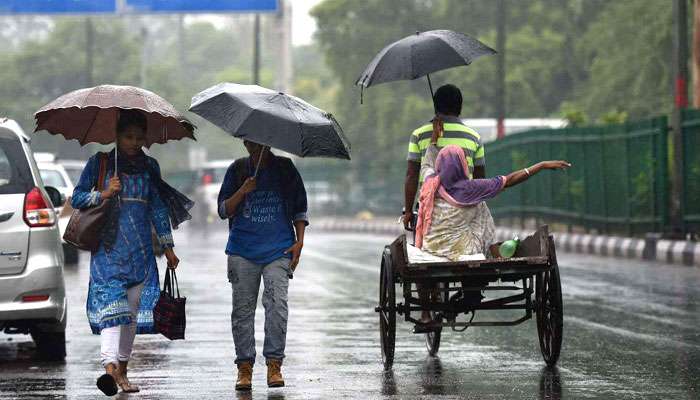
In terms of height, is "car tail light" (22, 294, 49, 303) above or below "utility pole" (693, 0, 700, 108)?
below

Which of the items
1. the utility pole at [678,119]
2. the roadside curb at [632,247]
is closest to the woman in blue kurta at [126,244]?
the roadside curb at [632,247]

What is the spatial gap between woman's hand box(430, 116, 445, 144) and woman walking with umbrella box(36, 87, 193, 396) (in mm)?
1707

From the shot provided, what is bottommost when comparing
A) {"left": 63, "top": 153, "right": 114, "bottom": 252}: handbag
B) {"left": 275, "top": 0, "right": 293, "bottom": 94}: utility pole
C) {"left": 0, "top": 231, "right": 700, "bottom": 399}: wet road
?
{"left": 0, "top": 231, "right": 700, "bottom": 399}: wet road

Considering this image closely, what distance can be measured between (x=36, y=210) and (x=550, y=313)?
11.1 ft

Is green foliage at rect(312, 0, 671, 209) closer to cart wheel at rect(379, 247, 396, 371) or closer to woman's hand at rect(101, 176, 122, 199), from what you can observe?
cart wheel at rect(379, 247, 396, 371)

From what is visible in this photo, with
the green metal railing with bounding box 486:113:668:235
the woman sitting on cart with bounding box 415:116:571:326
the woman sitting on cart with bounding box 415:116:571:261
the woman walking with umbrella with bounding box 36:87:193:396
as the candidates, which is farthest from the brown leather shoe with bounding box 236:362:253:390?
the green metal railing with bounding box 486:113:668:235

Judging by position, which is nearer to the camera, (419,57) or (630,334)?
(419,57)

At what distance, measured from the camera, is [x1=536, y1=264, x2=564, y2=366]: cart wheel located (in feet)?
29.9

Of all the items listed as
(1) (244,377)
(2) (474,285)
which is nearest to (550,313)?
(2) (474,285)

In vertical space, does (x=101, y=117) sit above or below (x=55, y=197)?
above

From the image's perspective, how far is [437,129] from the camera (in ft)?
31.6

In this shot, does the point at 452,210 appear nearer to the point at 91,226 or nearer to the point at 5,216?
the point at 91,226

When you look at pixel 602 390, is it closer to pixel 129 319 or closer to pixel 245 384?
pixel 245 384

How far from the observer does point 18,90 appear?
7825 centimetres
